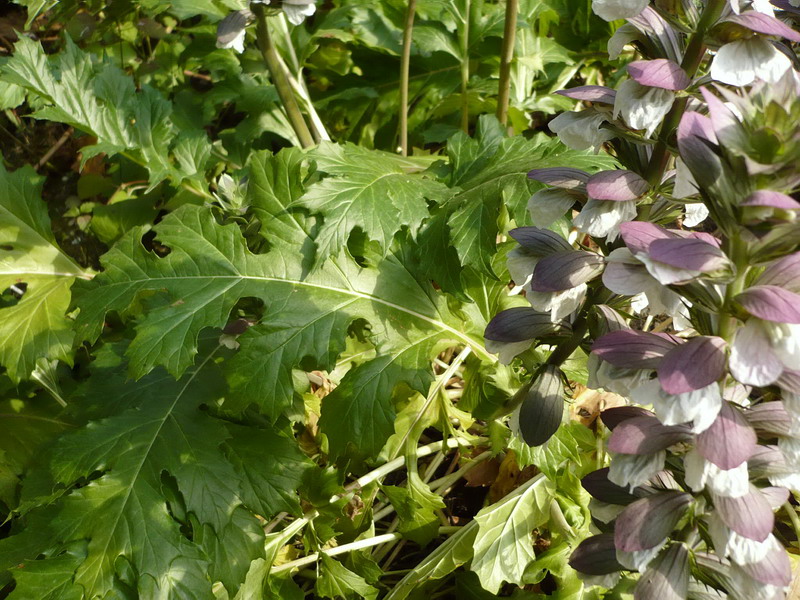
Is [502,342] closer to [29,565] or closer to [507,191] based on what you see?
[507,191]

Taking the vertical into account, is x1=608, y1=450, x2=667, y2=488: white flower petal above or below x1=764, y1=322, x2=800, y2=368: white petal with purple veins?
below

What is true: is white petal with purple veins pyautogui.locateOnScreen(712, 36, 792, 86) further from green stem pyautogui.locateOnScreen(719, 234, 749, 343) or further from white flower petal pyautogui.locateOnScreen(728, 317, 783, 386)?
white flower petal pyautogui.locateOnScreen(728, 317, 783, 386)

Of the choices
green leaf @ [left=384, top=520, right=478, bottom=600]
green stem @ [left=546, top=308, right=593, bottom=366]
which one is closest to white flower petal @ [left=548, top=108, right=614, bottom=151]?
green stem @ [left=546, top=308, right=593, bottom=366]

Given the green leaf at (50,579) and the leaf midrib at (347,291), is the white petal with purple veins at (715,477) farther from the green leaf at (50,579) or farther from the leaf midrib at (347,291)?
the green leaf at (50,579)

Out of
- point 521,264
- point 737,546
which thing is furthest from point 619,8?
point 737,546

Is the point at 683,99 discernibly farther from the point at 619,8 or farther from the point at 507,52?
the point at 507,52

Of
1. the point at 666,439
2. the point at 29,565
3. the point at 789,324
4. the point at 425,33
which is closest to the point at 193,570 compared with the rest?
the point at 29,565
